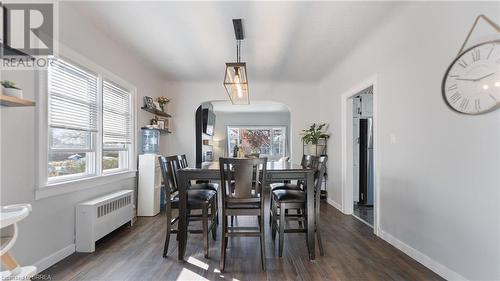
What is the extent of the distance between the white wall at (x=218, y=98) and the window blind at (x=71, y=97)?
246cm

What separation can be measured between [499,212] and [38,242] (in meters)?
3.61

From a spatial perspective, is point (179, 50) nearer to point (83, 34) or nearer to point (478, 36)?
A: point (83, 34)

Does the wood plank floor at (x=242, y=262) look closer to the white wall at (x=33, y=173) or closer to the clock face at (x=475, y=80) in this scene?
the white wall at (x=33, y=173)

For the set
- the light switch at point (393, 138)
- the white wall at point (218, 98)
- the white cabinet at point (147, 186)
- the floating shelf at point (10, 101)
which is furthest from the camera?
the white wall at point (218, 98)

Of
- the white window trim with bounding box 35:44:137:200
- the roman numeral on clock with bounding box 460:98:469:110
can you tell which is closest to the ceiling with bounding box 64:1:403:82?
the white window trim with bounding box 35:44:137:200

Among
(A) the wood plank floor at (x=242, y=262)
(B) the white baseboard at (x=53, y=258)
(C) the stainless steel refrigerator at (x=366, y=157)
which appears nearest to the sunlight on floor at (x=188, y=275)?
(A) the wood plank floor at (x=242, y=262)

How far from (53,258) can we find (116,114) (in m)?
1.97

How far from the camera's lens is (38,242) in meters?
2.18

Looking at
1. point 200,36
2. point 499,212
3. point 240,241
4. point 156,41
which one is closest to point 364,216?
point 240,241

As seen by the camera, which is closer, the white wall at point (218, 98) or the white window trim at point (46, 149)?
the white window trim at point (46, 149)

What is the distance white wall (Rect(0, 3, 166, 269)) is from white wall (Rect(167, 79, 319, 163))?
7.92 feet

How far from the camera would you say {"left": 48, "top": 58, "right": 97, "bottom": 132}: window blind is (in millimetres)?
2447

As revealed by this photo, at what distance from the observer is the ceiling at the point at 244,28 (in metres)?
2.56

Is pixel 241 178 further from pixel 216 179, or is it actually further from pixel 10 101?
pixel 10 101
